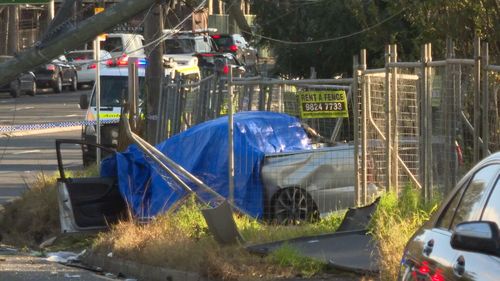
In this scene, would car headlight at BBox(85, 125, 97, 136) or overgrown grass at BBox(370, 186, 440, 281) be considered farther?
car headlight at BBox(85, 125, 97, 136)

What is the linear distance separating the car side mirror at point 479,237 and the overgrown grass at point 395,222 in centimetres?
381

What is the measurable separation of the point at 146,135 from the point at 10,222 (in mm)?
3518

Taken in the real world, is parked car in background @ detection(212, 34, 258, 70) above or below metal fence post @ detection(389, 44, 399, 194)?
above

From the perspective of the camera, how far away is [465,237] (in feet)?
15.3

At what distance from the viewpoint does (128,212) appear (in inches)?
507

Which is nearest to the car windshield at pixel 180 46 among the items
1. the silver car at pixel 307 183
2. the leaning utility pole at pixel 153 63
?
the leaning utility pole at pixel 153 63

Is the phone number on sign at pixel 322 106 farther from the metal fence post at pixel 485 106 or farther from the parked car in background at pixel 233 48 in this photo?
the parked car in background at pixel 233 48

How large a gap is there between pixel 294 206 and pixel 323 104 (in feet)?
4.44

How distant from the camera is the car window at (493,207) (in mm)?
5123

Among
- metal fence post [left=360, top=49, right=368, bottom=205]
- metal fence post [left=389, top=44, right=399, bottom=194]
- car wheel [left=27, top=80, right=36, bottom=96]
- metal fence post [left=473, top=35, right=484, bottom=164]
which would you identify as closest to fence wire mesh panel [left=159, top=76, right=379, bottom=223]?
metal fence post [left=360, top=49, right=368, bottom=205]

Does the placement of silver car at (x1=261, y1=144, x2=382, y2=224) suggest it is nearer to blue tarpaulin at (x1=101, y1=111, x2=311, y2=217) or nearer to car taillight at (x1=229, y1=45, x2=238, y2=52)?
blue tarpaulin at (x1=101, y1=111, x2=311, y2=217)

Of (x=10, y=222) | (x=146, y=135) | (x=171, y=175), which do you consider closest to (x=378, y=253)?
(x=171, y=175)

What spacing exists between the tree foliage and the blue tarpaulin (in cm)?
268

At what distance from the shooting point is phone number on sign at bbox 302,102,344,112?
41.7 feet
